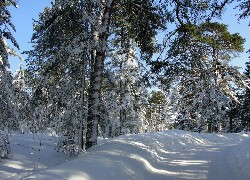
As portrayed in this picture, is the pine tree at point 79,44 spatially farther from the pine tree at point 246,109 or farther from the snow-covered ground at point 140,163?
the pine tree at point 246,109

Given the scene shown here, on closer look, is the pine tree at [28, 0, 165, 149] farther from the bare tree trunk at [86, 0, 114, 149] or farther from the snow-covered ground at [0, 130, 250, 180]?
the snow-covered ground at [0, 130, 250, 180]

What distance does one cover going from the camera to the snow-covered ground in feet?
25.4

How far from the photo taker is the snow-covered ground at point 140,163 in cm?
775

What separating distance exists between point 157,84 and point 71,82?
16.7 ft

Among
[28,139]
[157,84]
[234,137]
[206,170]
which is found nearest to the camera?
[206,170]

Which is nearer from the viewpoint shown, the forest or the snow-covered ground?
the snow-covered ground

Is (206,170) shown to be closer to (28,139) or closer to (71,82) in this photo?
(71,82)

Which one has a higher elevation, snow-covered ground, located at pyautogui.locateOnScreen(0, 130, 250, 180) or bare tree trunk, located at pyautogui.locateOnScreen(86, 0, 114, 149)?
bare tree trunk, located at pyautogui.locateOnScreen(86, 0, 114, 149)

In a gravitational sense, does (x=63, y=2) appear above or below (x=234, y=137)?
above

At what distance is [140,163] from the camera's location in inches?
377

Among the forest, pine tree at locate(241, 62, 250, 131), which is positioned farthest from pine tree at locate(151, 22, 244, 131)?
pine tree at locate(241, 62, 250, 131)

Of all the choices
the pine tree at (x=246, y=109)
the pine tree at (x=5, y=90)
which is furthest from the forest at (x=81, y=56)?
the pine tree at (x=246, y=109)

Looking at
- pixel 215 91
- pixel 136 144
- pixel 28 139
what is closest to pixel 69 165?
pixel 136 144

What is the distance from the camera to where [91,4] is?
12.3 meters
